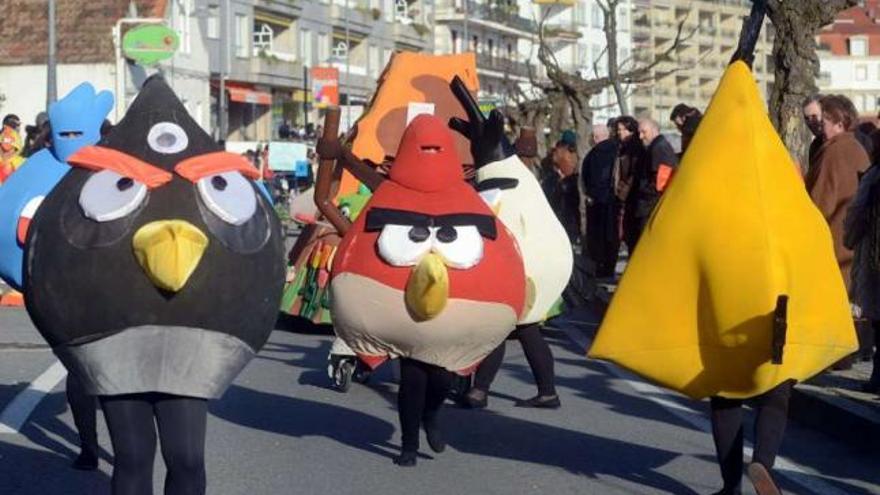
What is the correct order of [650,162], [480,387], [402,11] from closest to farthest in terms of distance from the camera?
1. [480,387]
2. [650,162]
3. [402,11]

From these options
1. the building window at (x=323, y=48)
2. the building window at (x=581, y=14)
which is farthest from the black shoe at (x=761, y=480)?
the building window at (x=581, y=14)

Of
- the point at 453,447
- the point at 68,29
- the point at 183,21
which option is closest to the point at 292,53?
the point at 183,21

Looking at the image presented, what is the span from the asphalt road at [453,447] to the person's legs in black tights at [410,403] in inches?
4.0

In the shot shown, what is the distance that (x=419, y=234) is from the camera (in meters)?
8.44

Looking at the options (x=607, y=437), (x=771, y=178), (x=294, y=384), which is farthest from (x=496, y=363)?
(x=771, y=178)

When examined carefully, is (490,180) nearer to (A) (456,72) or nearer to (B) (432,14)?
(A) (456,72)

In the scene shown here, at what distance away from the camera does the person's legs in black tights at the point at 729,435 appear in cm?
782

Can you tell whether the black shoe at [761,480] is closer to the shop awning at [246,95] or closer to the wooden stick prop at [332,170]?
the wooden stick prop at [332,170]

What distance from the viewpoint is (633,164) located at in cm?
1798

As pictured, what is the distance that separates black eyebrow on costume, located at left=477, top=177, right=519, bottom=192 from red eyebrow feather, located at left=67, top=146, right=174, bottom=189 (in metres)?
4.19

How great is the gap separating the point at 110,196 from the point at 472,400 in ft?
17.7

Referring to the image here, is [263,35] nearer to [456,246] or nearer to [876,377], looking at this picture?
[876,377]

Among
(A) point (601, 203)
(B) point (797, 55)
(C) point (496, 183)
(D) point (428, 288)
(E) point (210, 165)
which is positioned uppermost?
(B) point (797, 55)

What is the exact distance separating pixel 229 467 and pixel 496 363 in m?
2.41
